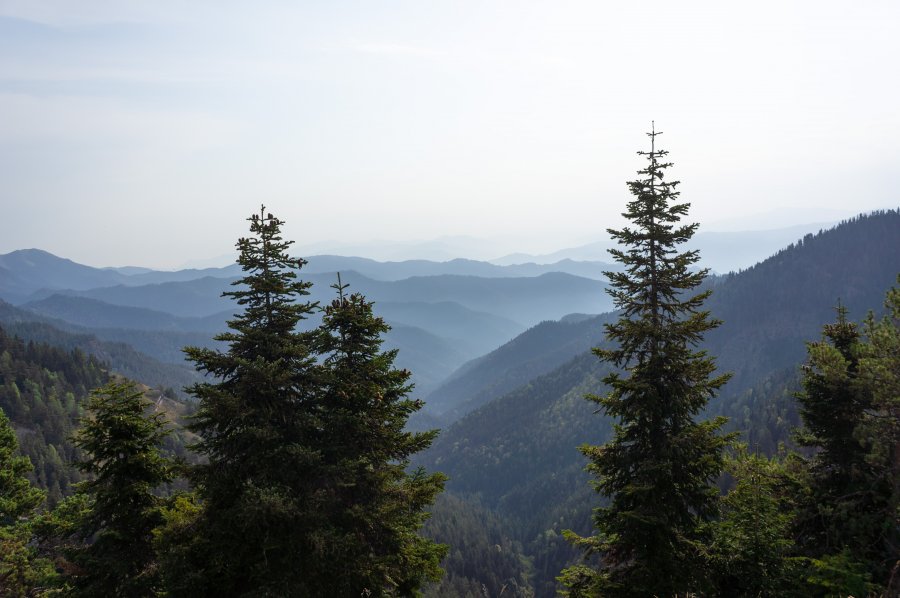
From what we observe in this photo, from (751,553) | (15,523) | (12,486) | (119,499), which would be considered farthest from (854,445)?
(15,523)

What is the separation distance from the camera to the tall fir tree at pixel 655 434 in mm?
14836

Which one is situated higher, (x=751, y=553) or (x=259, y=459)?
(x=259, y=459)

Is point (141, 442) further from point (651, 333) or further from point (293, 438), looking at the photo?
point (651, 333)

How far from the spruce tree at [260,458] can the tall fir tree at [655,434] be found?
8.75 meters

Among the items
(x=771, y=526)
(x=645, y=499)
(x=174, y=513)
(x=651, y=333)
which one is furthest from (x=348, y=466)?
(x=771, y=526)

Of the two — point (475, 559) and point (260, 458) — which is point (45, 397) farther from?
point (260, 458)

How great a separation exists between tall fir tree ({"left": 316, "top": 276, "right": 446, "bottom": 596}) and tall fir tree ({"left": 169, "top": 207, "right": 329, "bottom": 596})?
26.9 inches

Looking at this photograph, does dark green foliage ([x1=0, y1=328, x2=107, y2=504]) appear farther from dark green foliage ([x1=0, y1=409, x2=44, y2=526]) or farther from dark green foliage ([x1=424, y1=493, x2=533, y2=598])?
dark green foliage ([x1=0, y1=409, x2=44, y2=526])

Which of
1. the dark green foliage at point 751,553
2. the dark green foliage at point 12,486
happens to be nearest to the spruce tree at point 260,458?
the dark green foliage at point 751,553

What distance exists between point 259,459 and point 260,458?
0.17 feet

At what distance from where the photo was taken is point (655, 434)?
16.0m

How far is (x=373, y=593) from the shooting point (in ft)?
47.1

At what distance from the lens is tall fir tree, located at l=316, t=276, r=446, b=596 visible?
562 inches

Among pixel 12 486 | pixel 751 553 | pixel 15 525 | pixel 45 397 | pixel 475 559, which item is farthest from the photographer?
pixel 45 397
